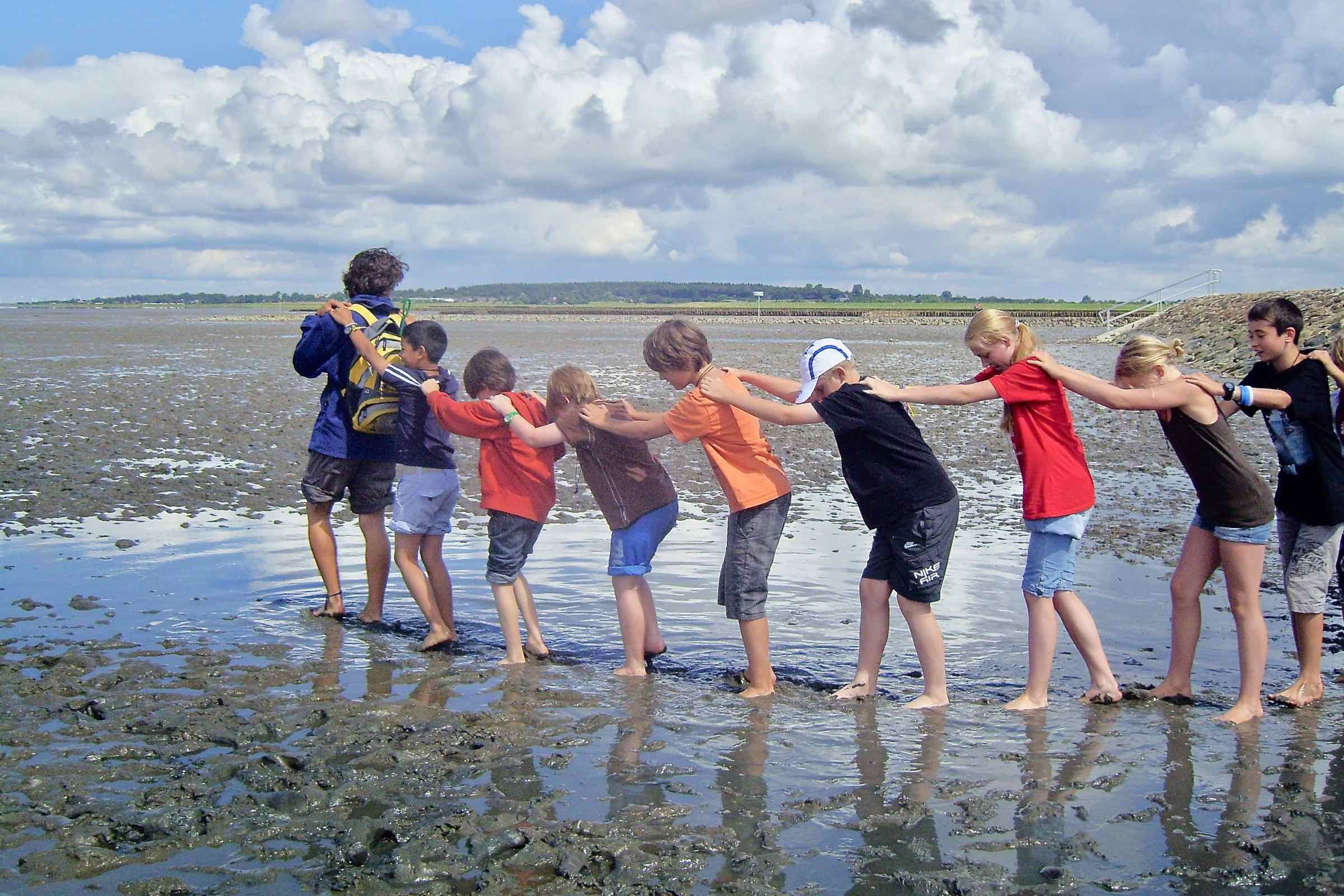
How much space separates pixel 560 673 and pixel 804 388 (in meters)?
2.06

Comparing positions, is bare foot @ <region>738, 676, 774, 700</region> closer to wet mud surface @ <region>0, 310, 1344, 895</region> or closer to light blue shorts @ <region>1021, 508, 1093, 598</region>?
wet mud surface @ <region>0, 310, 1344, 895</region>

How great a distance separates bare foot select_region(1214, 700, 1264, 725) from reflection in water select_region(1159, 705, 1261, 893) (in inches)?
1.3

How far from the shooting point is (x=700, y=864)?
12.9ft

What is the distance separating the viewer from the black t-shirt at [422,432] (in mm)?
7012

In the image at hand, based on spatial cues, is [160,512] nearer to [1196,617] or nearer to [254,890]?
[254,890]

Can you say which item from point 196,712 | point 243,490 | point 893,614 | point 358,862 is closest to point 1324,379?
point 893,614

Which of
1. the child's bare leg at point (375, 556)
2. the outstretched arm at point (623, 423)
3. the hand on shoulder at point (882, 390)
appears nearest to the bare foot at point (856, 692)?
the hand on shoulder at point (882, 390)

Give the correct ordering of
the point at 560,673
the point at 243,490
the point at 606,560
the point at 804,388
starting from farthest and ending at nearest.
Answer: the point at 243,490 → the point at 606,560 → the point at 560,673 → the point at 804,388

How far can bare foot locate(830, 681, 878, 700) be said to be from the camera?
234 inches

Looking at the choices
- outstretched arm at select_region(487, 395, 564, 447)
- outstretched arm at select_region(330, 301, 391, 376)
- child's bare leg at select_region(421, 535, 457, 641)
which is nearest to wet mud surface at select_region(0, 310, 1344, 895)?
child's bare leg at select_region(421, 535, 457, 641)

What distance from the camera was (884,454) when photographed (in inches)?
223

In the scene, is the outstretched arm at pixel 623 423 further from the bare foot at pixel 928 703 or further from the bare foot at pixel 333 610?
the bare foot at pixel 333 610

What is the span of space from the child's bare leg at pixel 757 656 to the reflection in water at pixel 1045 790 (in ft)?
4.14

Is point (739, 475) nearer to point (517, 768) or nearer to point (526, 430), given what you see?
point (526, 430)
